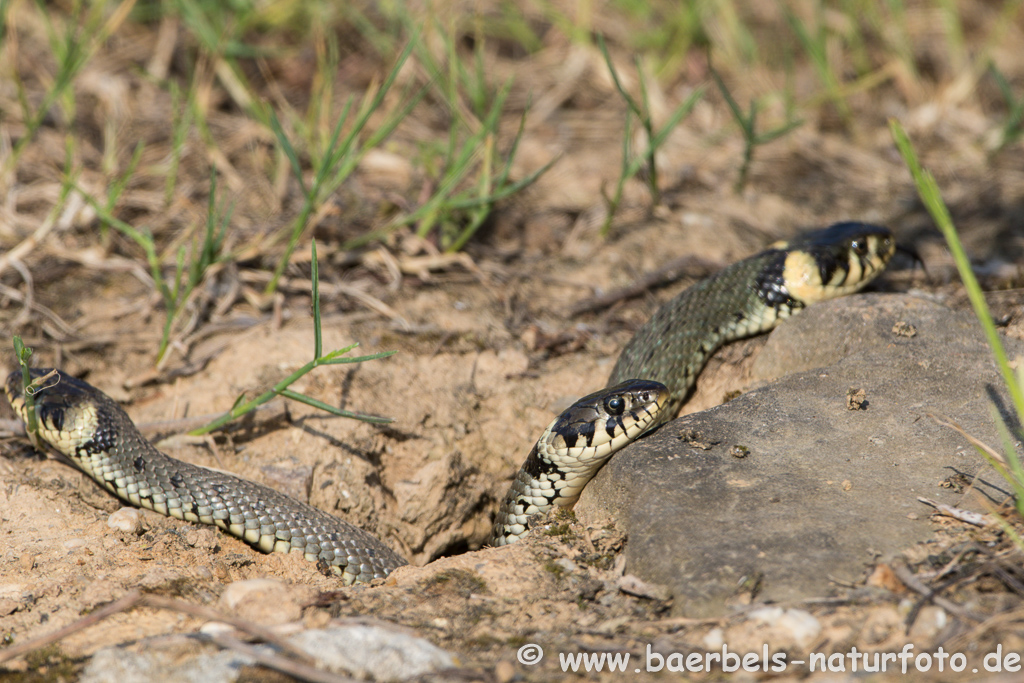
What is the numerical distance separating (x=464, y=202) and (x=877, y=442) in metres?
2.19

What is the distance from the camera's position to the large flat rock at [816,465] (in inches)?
90.5

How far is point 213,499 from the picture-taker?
3129mm

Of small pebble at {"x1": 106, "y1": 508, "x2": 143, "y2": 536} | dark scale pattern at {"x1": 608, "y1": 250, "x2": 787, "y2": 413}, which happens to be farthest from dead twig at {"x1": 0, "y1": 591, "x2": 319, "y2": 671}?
dark scale pattern at {"x1": 608, "y1": 250, "x2": 787, "y2": 413}

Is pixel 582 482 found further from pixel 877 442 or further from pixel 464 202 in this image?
pixel 464 202

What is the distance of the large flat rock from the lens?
7.54 feet

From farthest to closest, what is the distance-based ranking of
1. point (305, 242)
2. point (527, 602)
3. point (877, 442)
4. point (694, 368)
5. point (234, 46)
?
point (234, 46), point (305, 242), point (694, 368), point (877, 442), point (527, 602)

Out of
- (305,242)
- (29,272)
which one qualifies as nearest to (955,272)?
(305,242)

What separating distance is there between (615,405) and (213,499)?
1.56m

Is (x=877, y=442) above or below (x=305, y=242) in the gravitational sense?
below

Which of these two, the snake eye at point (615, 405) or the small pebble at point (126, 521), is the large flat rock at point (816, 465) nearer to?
the snake eye at point (615, 405)

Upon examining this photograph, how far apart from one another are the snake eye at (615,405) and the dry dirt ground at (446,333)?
0.58m

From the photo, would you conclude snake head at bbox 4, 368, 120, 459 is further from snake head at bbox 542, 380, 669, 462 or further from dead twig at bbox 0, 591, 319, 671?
snake head at bbox 542, 380, 669, 462

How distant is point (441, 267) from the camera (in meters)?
4.45

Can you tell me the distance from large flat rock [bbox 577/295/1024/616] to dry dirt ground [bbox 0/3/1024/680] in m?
0.14
